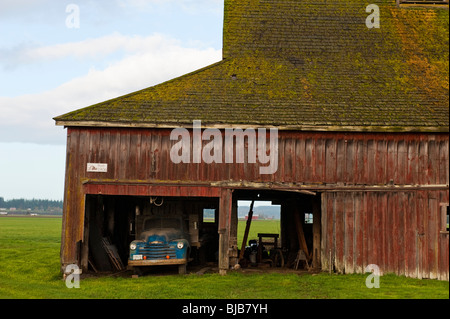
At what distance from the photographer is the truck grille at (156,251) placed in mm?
17547

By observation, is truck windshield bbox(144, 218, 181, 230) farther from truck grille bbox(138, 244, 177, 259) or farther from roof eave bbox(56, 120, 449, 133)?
roof eave bbox(56, 120, 449, 133)

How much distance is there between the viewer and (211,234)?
2322 cm

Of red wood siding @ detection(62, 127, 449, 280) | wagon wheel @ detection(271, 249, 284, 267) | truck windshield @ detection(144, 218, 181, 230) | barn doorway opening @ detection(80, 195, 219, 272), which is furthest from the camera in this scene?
wagon wheel @ detection(271, 249, 284, 267)

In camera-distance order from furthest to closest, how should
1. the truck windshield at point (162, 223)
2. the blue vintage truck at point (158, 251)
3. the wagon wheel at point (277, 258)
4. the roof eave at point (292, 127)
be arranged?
the wagon wheel at point (277, 258), the truck windshield at point (162, 223), the roof eave at point (292, 127), the blue vintage truck at point (158, 251)

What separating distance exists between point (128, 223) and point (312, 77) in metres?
10.2

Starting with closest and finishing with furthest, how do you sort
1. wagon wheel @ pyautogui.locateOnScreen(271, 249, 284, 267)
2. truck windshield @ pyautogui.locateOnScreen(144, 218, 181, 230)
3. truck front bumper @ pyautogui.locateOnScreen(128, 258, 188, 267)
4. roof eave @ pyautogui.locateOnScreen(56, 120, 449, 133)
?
truck front bumper @ pyautogui.locateOnScreen(128, 258, 188, 267) < roof eave @ pyautogui.locateOnScreen(56, 120, 449, 133) < truck windshield @ pyautogui.locateOnScreen(144, 218, 181, 230) < wagon wheel @ pyautogui.locateOnScreen(271, 249, 284, 267)

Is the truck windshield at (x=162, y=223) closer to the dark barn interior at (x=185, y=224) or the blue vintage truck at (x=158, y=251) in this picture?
the dark barn interior at (x=185, y=224)

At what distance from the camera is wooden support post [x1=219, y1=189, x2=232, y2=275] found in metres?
17.7

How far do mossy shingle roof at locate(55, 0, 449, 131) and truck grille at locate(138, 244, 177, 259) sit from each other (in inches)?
160

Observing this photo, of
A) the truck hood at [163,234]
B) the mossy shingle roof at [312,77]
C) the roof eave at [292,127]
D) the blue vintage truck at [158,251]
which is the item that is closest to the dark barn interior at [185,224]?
the truck hood at [163,234]

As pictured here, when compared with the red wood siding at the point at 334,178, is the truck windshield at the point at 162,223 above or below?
below

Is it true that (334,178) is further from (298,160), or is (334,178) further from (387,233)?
(387,233)

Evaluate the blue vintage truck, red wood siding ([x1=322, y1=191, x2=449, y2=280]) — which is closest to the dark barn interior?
the blue vintage truck

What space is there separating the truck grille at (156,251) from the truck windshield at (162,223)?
207 centimetres
